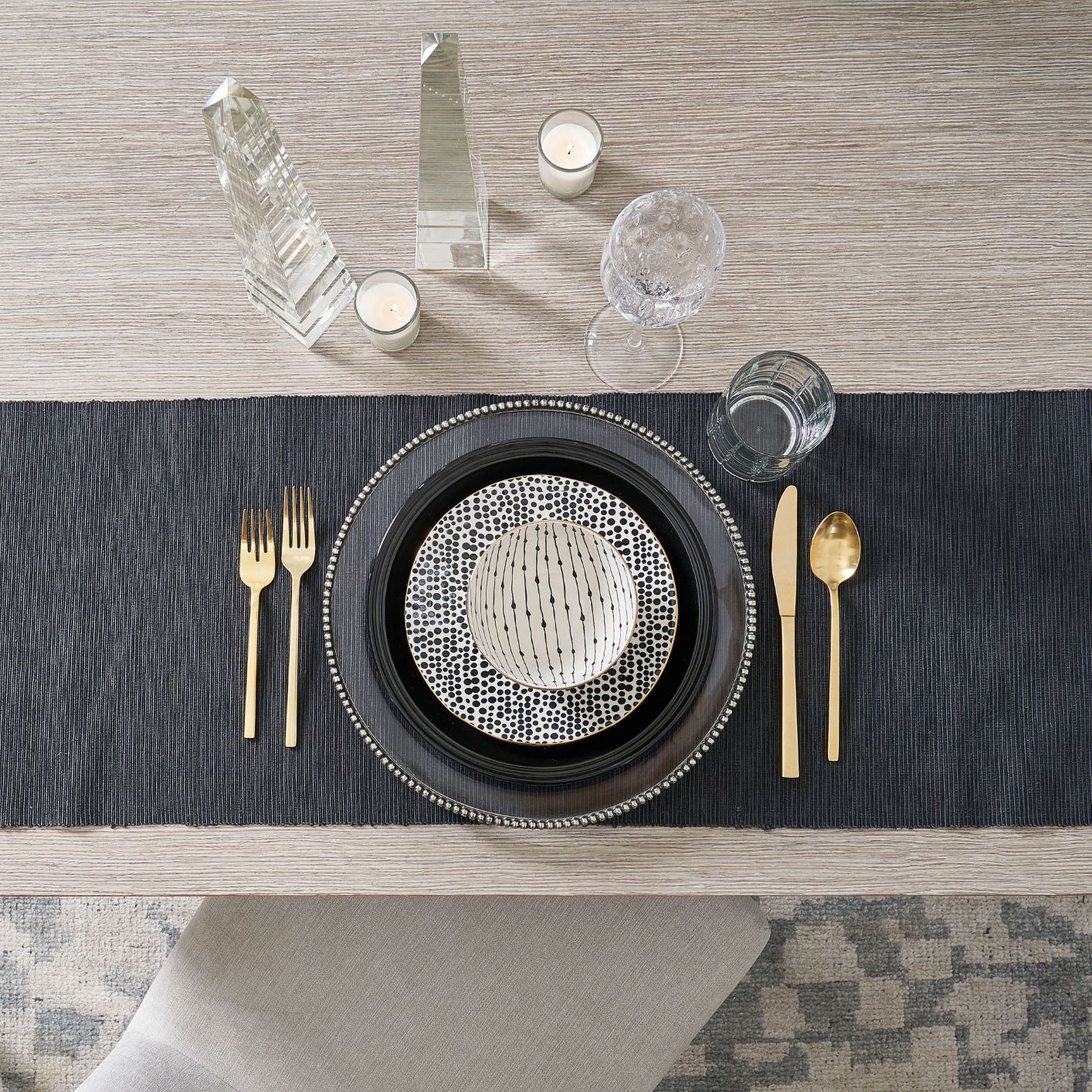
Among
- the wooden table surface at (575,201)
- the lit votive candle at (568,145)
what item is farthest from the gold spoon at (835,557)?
the lit votive candle at (568,145)

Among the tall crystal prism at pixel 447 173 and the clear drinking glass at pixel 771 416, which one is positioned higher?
the tall crystal prism at pixel 447 173

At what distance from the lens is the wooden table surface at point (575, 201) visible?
0.72 m

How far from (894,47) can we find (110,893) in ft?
3.33

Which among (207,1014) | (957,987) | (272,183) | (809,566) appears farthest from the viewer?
(957,987)

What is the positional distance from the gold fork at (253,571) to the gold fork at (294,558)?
1cm

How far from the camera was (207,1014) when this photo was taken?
89 centimetres

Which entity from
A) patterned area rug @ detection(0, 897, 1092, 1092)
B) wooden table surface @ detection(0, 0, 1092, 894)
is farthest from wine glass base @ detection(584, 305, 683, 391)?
patterned area rug @ detection(0, 897, 1092, 1092)

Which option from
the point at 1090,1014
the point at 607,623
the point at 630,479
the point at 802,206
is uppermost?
→ the point at 802,206

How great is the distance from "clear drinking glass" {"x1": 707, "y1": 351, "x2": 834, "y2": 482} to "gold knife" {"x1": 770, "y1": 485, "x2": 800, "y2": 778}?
0.04 m

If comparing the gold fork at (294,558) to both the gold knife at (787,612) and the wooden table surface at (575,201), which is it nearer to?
the wooden table surface at (575,201)

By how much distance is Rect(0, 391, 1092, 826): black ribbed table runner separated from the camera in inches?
26.8

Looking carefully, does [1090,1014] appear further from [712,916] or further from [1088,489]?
[1088,489]

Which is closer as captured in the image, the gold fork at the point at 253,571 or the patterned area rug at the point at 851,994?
the gold fork at the point at 253,571

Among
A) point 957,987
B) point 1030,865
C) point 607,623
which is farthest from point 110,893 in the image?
point 957,987
